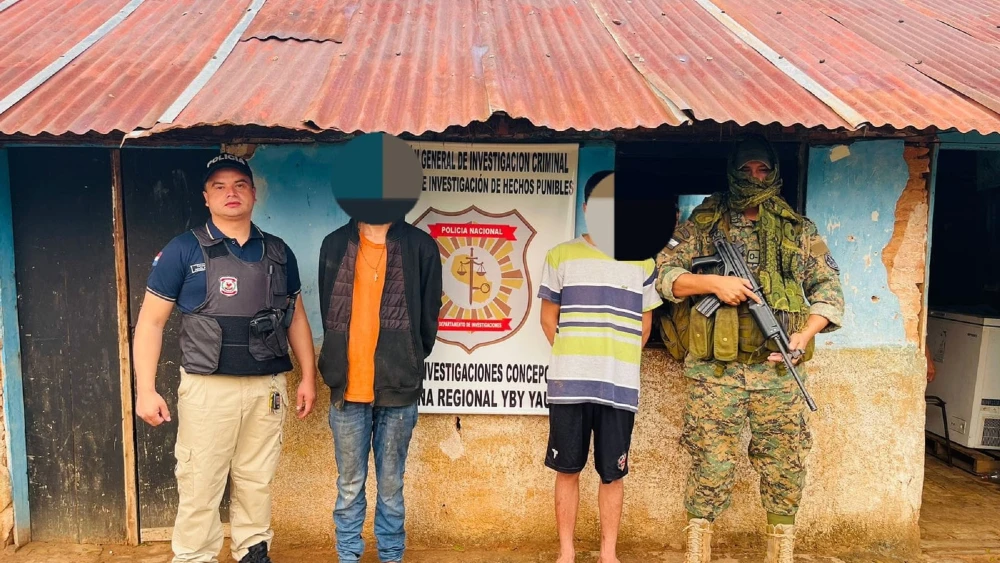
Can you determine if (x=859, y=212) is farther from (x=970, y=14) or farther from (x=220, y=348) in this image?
(x=220, y=348)

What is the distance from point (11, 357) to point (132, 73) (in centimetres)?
186

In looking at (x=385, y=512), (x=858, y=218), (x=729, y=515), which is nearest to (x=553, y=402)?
(x=385, y=512)

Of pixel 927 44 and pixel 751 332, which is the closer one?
pixel 751 332

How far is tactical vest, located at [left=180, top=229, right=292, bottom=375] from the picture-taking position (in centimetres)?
285

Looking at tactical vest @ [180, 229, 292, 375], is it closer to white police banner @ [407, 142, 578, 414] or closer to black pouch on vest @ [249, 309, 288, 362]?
black pouch on vest @ [249, 309, 288, 362]

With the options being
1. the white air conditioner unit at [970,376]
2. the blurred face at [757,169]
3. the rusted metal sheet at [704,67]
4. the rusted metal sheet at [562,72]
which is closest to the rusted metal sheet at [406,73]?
the rusted metal sheet at [562,72]

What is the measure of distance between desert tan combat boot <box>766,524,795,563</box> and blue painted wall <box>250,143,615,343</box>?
1.96 m

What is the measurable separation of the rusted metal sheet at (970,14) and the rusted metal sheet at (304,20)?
3.94 m

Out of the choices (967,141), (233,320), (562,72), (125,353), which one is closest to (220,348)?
(233,320)

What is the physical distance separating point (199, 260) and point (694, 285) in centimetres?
244

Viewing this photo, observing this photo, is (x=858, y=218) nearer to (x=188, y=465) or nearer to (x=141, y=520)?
(x=188, y=465)

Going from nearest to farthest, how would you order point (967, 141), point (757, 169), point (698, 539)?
point (757, 169)
point (698, 539)
point (967, 141)

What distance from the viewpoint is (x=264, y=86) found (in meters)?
2.94

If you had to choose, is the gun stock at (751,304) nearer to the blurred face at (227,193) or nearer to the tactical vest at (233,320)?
the tactical vest at (233,320)
